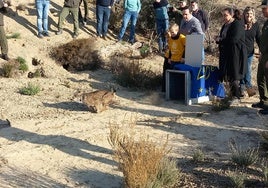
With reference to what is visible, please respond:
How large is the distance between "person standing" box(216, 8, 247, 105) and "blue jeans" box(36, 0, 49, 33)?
5.07m

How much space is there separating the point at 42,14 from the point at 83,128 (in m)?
5.77

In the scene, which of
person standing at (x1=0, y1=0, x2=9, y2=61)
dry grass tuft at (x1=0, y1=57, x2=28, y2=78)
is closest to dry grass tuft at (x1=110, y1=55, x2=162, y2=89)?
dry grass tuft at (x1=0, y1=57, x2=28, y2=78)

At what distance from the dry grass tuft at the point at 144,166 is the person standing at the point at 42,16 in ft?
25.2

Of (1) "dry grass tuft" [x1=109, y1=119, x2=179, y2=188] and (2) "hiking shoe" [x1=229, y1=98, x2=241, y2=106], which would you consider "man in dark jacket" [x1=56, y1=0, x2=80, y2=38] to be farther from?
(1) "dry grass tuft" [x1=109, y1=119, x2=179, y2=188]

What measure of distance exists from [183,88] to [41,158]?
147 inches

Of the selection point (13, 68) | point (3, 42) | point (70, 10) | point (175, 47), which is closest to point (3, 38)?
point (3, 42)

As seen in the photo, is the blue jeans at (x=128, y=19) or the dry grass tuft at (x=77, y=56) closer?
the dry grass tuft at (x=77, y=56)

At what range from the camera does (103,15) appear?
12.7 meters

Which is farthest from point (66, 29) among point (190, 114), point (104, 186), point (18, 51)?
point (104, 186)

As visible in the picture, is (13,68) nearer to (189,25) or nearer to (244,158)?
(189,25)

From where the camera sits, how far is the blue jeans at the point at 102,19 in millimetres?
12548

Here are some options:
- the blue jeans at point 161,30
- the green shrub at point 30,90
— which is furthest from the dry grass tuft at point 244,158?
the blue jeans at point 161,30

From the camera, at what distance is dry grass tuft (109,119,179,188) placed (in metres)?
4.69

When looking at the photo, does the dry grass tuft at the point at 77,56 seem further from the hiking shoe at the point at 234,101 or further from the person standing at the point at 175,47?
the hiking shoe at the point at 234,101
